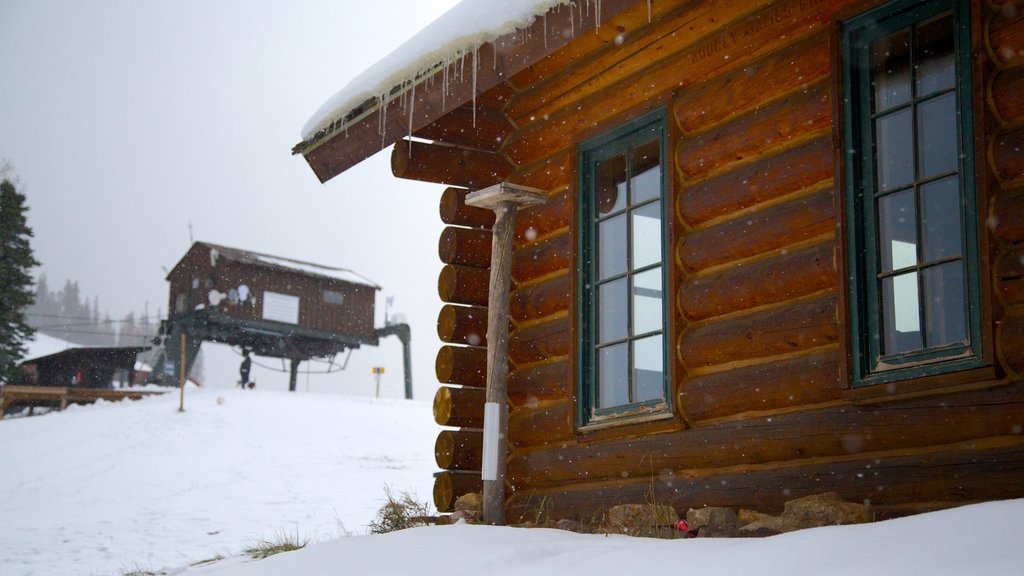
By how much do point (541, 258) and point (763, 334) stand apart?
2.37 meters

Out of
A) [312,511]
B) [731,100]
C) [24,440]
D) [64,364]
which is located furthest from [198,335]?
[731,100]

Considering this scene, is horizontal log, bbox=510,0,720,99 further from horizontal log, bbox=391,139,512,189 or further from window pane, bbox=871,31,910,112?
window pane, bbox=871,31,910,112

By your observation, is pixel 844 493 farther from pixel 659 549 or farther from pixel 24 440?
pixel 24 440

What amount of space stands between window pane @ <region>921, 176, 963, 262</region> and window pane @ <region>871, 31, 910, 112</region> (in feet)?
1.61

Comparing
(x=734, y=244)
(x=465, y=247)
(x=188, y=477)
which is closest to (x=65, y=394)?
(x=188, y=477)

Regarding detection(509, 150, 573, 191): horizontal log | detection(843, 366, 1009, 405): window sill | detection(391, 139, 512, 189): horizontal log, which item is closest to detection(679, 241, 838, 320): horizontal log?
detection(843, 366, 1009, 405): window sill

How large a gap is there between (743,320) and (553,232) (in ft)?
6.97

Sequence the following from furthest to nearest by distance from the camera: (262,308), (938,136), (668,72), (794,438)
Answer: (262,308) < (668,72) < (794,438) < (938,136)

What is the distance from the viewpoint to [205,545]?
1143cm

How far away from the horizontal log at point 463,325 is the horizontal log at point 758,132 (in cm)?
252

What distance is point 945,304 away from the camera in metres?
4.66

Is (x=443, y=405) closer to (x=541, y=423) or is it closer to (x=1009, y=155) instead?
(x=541, y=423)

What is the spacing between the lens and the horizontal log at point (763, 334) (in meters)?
5.23

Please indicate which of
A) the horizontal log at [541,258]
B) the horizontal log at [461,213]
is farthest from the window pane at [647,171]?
the horizontal log at [461,213]
